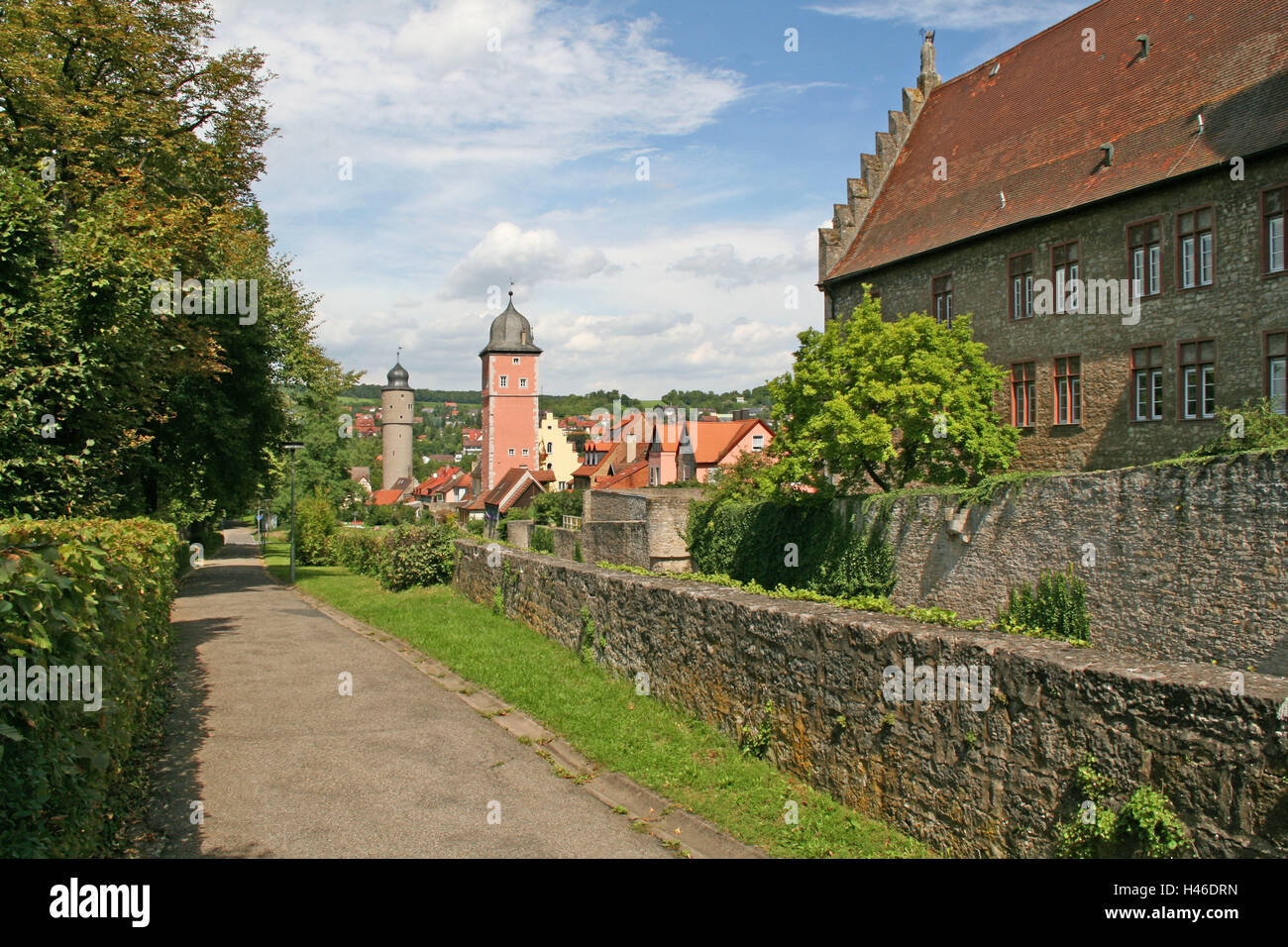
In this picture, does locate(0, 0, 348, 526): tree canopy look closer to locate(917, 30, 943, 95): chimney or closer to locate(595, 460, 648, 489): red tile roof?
locate(917, 30, 943, 95): chimney

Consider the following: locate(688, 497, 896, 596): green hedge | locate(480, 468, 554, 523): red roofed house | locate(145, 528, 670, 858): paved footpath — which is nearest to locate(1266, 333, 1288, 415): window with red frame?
locate(688, 497, 896, 596): green hedge

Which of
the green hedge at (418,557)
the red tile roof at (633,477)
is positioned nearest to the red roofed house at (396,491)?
the red tile roof at (633,477)

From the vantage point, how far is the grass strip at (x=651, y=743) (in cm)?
654

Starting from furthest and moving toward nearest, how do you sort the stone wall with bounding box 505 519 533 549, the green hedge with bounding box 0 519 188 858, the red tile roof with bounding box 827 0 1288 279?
the stone wall with bounding box 505 519 533 549, the red tile roof with bounding box 827 0 1288 279, the green hedge with bounding box 0 519 188 858

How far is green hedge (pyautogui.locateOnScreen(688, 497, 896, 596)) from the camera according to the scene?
2266 centimetres

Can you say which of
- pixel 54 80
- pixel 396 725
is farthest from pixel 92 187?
pixel 396 725

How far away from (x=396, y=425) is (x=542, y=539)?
86.9 m

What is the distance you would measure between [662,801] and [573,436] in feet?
361

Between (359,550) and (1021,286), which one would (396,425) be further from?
(1021,286)

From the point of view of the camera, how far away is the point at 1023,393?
86.6 ft

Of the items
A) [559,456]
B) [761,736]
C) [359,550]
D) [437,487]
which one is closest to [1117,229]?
[761,736]

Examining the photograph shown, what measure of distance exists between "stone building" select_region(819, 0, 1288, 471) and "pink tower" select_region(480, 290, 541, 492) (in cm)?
6645

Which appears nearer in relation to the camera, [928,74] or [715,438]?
[928,74]

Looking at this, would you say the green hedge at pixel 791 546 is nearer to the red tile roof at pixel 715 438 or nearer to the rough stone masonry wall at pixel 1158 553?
the rough stone masonry wall at pixel 1158 553
